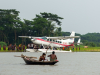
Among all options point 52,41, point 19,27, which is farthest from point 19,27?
point 52,41

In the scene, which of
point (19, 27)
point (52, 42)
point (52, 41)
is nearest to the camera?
point (52, 42)

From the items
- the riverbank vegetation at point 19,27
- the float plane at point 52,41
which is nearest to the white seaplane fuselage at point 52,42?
the float plane at point 52,41

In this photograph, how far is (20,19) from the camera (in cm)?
8906

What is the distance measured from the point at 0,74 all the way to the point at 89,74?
6975 mm

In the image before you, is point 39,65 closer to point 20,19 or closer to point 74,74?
point 74,74

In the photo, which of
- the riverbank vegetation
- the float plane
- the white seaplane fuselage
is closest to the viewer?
the white seaplane fuselage

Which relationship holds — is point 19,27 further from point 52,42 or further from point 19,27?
point 52,42

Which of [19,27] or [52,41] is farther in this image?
[19,27]

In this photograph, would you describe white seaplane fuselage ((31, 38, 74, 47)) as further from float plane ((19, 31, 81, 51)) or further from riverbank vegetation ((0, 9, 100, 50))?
riverbank vegetation ((0, 9, 100, 50))

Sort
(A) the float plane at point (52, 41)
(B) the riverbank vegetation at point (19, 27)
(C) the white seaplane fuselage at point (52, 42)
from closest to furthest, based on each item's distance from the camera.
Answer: (C) the white seaplane fuselage at point (52, 42), (A) the float plane at point (52, 41), (B) the riverbank vegetation at point (19, 27)

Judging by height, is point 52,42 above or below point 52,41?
below

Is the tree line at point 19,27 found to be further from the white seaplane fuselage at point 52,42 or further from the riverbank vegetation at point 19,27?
the white seaplane fuselage at point 52,42

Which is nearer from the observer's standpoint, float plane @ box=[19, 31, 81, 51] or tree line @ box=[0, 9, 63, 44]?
float plane @ box=[19, 31, 81, 51]

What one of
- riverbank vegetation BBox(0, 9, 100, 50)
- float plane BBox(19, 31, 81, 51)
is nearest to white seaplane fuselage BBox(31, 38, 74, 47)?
float plane BBox(19, 31, 81, 51)
